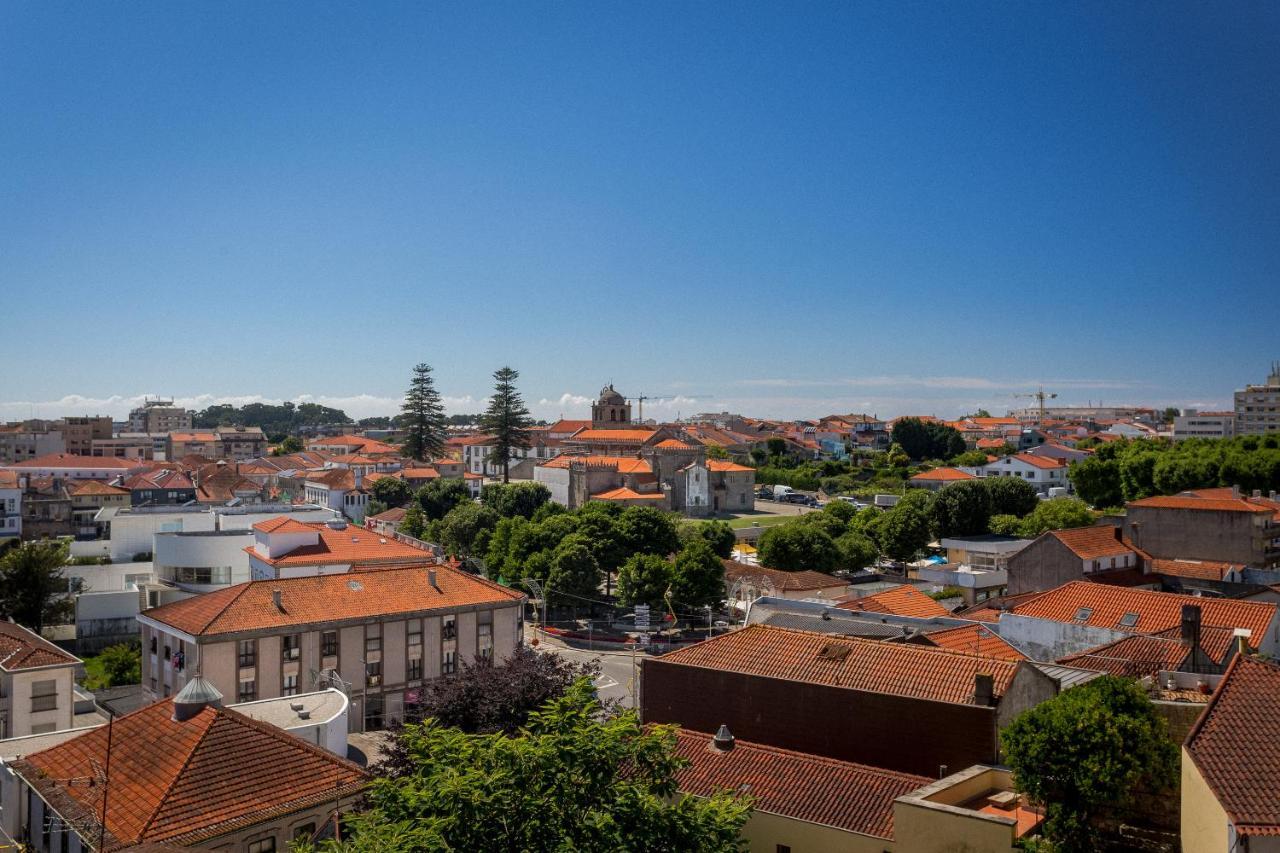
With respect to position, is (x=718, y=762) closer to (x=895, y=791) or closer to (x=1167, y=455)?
(x=895, y=791)

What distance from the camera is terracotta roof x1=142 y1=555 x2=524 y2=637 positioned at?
27.5m

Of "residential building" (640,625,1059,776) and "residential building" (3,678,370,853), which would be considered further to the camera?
"residential building" (640,625,1059,776)

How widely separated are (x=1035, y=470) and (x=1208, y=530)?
4842cm

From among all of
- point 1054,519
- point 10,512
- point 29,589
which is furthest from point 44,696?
point 10,512

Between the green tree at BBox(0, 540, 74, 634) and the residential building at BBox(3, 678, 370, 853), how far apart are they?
28613 mm

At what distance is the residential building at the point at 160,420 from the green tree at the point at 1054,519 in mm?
143975

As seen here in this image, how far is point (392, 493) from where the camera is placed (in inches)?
3201

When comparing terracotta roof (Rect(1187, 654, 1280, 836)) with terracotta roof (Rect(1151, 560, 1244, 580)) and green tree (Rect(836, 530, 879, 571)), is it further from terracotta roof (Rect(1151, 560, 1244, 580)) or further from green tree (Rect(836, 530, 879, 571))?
green tree (Rect(836, 530, 879, 571))

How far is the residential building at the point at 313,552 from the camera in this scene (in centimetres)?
3478

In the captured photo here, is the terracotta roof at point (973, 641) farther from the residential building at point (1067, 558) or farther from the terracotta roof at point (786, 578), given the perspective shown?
the terracotta roof at point (786, 578)

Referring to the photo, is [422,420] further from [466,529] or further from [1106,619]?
[1106,619]

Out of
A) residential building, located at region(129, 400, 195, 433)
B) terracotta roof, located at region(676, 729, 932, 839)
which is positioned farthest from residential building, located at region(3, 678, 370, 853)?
residential building, located at region(129, 400, 195, 433)

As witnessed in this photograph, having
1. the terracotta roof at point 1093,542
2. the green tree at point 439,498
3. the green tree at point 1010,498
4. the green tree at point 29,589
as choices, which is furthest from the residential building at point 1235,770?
the green tree at point 439,498

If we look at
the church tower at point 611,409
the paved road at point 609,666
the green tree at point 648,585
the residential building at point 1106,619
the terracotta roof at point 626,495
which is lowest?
the paved road at point 609,666
